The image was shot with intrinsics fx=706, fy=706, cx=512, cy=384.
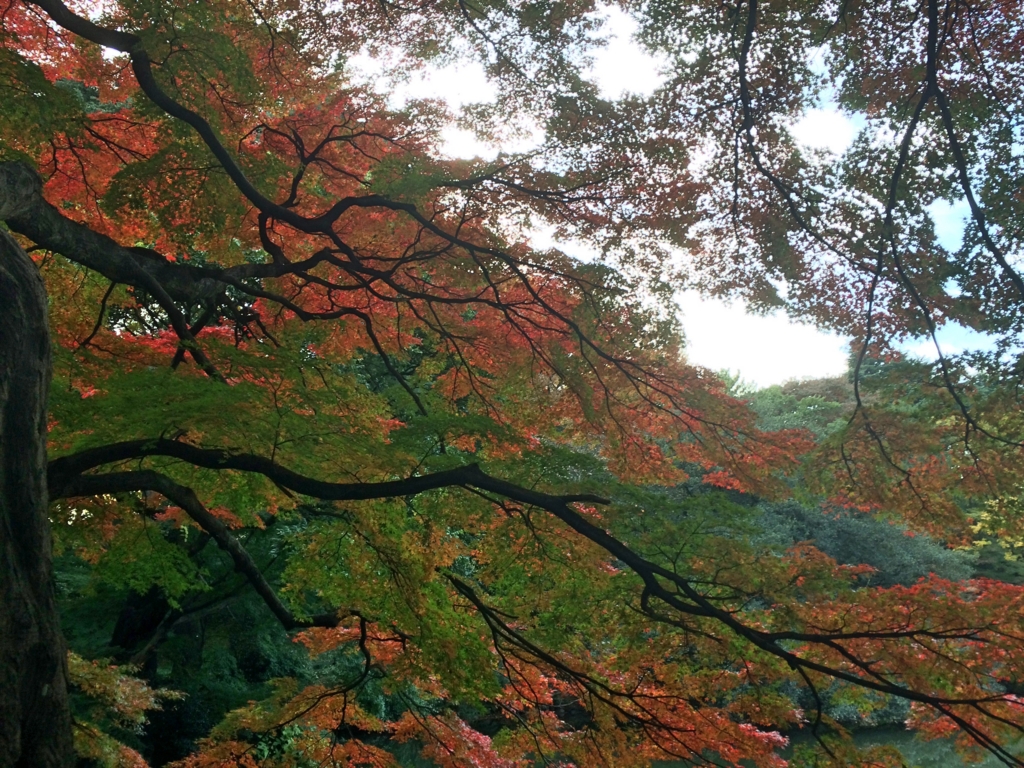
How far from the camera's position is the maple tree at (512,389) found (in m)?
3.57

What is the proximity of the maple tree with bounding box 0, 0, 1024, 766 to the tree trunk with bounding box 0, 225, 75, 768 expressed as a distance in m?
0.07

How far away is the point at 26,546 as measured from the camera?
8.09 ft

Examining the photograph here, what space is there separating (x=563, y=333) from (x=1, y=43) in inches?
144

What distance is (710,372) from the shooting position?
5.13m

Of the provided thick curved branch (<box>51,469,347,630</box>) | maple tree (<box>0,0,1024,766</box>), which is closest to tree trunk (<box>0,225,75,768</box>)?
maple tree (<box>0,0,1024,766</box>)

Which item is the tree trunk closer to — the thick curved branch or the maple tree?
the maple tree

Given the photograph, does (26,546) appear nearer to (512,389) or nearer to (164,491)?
(164,491)

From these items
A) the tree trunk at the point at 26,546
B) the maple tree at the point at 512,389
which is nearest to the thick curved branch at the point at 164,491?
the maple tree at the point at 512,389

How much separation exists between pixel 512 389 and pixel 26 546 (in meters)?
3.62

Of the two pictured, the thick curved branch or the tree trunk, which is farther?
the thick curved branch

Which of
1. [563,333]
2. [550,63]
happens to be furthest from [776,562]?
[550,63]

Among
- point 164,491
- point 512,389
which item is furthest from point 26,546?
point 512,389

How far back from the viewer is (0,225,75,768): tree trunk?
2324 millimetres

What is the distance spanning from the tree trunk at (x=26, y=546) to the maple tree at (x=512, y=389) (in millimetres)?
74
